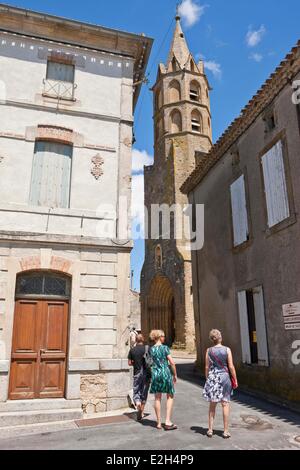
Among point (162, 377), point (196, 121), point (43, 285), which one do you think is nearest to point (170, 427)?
point (162, 377)

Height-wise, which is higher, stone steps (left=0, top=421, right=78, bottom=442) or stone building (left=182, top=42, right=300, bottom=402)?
stone building (left=182, top=42, right=300, bottom=402)

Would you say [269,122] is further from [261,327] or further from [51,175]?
[51,175]

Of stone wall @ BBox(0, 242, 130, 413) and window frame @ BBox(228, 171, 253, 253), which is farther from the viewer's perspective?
window frame @ BBox(228, 171, 253, 253)

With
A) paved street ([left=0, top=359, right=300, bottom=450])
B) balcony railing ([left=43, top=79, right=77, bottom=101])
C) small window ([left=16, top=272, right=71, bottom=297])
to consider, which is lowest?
paved street ([left=0, top=359, right=300, bottom=450])

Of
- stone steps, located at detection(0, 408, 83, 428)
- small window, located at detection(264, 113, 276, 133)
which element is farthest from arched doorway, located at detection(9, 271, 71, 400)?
small window, located at detection(264, 113, 276, 133)

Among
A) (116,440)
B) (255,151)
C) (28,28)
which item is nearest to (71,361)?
(116,440)

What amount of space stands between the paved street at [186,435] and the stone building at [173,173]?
1374cm

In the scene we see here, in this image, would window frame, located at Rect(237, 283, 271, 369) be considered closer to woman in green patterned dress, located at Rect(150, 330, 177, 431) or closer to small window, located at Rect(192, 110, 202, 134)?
woman in green patterned dress, located at Rect(150, 330, 177, 431)

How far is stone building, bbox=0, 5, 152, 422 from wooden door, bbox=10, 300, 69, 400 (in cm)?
2

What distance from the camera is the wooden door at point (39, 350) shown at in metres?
7.02

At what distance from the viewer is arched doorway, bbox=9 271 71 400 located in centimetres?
704

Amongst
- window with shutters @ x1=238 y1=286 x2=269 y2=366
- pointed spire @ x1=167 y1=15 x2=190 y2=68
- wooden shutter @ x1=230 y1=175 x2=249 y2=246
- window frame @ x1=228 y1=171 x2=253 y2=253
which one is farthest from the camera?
pointed spire @ x1=167 y1=15 x2=190 y2=68

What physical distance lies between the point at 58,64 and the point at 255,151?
563cm

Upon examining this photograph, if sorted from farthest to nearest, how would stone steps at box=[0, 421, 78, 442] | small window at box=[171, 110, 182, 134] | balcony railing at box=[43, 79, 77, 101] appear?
small window at box=[171, 110, 182, 134] → balcony railing at box=[43, 79, 77, 101] → stone steps at box=[0, 421, 78, 442]
